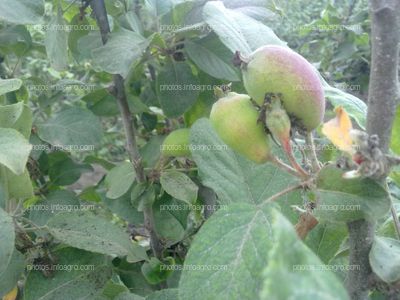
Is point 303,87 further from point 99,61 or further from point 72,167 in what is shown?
point 72,167

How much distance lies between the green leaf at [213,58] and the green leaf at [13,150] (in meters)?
0.36

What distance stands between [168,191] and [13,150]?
1.00 feet

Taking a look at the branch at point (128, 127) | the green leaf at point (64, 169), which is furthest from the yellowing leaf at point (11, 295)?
the green leaf at point (64, 169)

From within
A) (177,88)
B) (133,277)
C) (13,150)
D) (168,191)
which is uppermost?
(13,150)

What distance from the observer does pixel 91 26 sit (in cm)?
116

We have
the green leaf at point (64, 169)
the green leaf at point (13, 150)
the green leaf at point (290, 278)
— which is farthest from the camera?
the green leaf at point (64, 169)

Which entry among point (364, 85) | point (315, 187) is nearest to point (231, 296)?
point (315, 187)

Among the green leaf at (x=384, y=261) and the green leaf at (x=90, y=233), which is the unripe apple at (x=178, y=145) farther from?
the green leaf at (x=384, y=261)

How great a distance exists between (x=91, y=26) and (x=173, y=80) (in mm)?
Result: 292

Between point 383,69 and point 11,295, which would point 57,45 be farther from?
point 383,69

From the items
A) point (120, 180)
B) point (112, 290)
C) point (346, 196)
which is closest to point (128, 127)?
point (120, 180)

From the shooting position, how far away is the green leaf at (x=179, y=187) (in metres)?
0.88

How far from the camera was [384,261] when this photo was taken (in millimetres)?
539

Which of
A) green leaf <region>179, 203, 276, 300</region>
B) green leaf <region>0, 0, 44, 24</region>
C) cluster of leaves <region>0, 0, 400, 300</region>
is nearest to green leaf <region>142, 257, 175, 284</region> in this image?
cluster of leaves <region>0, 0, 400, 300</region>
